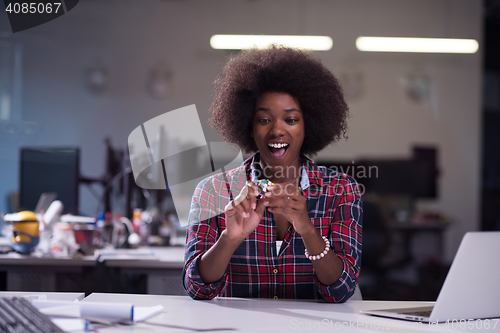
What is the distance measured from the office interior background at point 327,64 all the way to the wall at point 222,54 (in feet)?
0.04

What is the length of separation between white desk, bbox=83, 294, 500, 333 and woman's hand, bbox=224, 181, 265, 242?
0.58 feet

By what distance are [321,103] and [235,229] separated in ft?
2.10

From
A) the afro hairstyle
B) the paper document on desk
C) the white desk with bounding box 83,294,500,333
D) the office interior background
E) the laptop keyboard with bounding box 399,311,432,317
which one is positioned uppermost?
the office interior background

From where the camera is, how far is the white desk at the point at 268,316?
90cm

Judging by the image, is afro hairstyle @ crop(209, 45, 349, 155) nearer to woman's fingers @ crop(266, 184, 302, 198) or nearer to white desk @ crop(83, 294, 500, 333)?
woman's fingers @ crop(266, 184, 302, 198)

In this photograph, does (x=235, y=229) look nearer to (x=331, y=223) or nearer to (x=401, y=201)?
(x=331, y=223)

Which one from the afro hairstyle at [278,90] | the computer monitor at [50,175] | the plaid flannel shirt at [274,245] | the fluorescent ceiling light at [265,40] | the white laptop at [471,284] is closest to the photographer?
the white laptop at [471,284]

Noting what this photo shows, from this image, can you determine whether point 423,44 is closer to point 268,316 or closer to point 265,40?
point 265,40

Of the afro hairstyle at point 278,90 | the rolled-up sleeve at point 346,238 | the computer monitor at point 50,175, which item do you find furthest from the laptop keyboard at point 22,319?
the computer monitor at point 50,175

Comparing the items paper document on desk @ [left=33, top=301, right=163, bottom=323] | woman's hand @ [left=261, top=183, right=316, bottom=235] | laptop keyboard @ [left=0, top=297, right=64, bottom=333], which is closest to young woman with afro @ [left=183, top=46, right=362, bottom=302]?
woman's hand @ [left=261, top=183, right=316, bottom=235]

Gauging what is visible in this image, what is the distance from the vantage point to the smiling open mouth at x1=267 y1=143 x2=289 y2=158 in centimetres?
138

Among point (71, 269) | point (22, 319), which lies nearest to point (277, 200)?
point (22, 319)

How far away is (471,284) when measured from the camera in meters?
0.91

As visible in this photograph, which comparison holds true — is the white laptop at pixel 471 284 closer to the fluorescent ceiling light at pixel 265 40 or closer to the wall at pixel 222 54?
the fluorescent ceiling light at pixel 265 40
